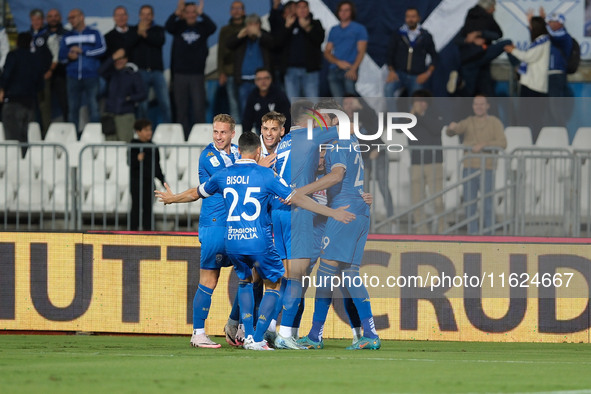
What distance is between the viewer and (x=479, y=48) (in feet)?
54.1

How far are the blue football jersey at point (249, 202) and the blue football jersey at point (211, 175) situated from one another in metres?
0.56

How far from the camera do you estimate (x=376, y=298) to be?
39.5 ft

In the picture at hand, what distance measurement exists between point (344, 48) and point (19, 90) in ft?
17.7

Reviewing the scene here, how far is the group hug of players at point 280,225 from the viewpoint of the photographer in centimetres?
947

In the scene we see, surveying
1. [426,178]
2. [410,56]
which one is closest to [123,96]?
[410,56]

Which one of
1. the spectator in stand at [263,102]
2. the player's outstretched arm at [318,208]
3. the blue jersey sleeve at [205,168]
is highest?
the spectator in stand at [263,102]

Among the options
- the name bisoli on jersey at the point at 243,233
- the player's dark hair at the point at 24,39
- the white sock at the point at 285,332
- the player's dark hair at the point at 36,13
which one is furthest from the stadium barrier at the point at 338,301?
the player's dark hair at the point at 36,13

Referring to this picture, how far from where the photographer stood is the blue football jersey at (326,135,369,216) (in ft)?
33.2

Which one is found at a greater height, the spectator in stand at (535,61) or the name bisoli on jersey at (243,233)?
the spectator in stand at (535,61)

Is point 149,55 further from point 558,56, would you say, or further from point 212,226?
point 212,226

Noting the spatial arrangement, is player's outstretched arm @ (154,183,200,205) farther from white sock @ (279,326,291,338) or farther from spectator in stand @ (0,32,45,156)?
spectator in stand @ (0,32,45,156)

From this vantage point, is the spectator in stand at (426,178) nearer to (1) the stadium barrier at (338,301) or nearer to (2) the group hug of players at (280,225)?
(1) the stadium barrier at (338,301)

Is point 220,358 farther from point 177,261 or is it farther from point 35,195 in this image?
point 35,195
